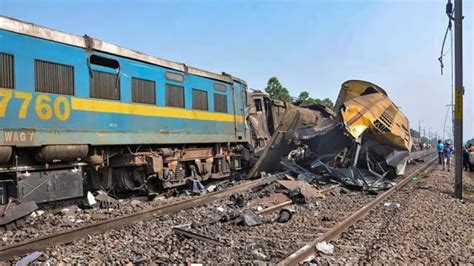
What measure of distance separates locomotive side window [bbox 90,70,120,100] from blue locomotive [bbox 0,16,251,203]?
0.02 metres

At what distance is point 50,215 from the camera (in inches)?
339

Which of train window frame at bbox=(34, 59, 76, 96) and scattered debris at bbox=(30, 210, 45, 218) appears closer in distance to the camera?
scattered debris at bbox=(30, 210, 45, 218)

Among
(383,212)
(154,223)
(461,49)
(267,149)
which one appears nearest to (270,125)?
(267,149)

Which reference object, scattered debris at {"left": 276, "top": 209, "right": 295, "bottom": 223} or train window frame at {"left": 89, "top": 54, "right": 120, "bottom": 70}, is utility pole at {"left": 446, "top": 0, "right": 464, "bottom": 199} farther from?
train window frame at {"left": 89, "top": 54, "right": 120, "bottom": 70}

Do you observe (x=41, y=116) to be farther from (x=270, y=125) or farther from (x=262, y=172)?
(x=270, y=125)

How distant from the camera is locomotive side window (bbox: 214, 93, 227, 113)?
14.9 m

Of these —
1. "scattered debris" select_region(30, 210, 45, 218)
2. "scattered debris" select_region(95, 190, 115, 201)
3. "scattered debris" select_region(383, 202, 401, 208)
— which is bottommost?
"scattered debris" select_region(383, 202, 401, 208)

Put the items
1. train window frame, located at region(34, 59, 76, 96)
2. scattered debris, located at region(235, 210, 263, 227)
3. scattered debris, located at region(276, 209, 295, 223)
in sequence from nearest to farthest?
scattered debris, located at region(235, 210, 263, 227)
scattered debris, located at region(276, 209, 295, 223)
train window frame, located at region(34, 59, 76, 96)

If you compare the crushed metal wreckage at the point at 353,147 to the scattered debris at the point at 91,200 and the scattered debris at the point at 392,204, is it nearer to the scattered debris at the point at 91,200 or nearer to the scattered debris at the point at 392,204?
the scattered debris at the point at 392,204

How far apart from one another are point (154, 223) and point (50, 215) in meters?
2.14

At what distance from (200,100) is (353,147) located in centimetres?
527

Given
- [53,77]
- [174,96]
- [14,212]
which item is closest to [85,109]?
[53,77]

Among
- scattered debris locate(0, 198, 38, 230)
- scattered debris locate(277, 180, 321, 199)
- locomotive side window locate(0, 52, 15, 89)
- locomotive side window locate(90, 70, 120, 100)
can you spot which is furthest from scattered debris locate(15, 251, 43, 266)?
scattered debris locate(277, 180, 321, 199)

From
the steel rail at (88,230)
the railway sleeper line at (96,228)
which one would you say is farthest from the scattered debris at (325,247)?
the steel rail at (88,230)
